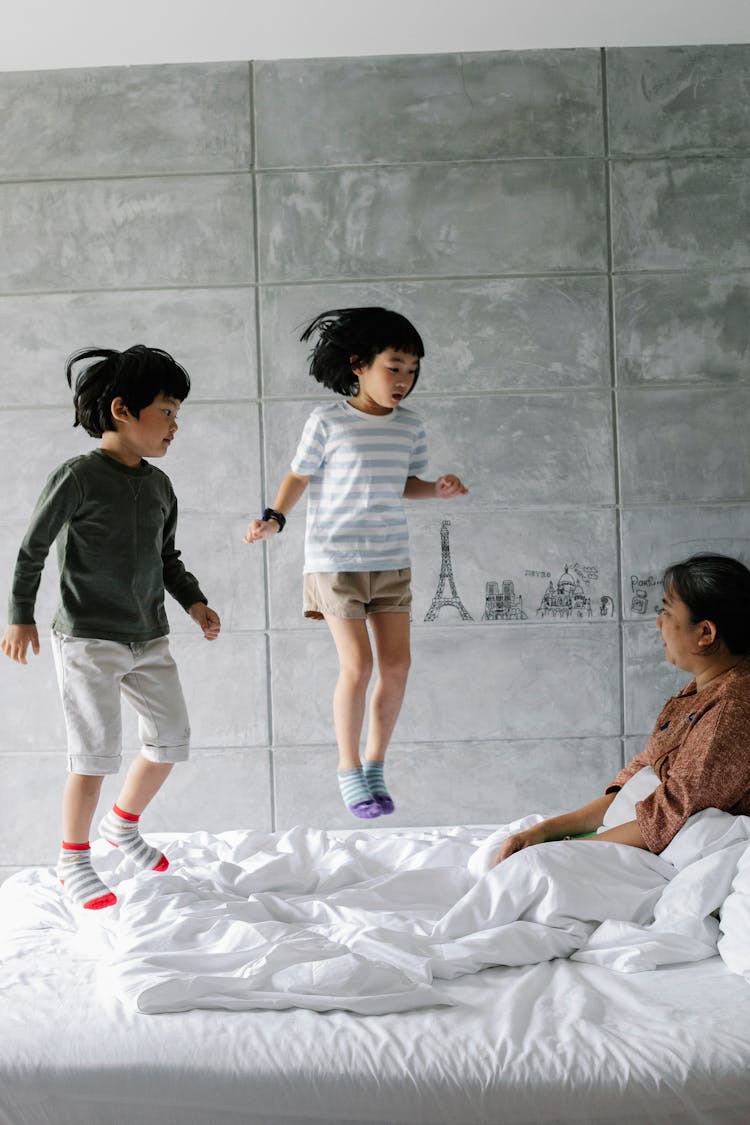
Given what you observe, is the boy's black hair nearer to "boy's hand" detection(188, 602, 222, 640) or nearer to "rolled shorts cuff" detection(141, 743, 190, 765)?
"boy's hand" detection(188, 602, 222, 640)

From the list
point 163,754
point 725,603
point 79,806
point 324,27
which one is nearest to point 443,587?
point 163,754

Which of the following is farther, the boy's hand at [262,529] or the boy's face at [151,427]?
the boy's hand at [262,529]

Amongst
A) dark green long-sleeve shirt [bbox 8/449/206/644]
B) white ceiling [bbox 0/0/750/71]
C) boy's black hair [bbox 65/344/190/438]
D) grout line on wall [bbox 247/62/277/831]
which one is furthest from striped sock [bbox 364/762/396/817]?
white ceiling [bbox 0/0/750/71]

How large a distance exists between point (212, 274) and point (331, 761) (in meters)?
1.83

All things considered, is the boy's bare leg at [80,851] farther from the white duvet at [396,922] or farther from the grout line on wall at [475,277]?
the grout line on wall at [475,277]

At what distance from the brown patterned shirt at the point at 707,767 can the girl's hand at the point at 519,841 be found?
0.24 meters

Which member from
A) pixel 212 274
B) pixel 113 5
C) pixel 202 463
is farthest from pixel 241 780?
pixel 113 5

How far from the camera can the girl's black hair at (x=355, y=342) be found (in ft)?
9.52

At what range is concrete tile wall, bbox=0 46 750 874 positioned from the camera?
377 centimetres

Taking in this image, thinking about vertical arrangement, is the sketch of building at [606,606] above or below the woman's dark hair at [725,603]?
below

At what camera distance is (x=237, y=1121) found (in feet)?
5.14

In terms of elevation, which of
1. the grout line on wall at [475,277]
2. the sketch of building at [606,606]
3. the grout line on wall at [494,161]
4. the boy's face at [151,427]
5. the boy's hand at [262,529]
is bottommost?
the sketch of building at [606,606]

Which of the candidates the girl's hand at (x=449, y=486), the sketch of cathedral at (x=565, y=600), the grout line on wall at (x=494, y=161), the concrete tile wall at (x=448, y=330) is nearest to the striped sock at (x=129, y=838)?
the concrete tile wall at (x=448, y=330)

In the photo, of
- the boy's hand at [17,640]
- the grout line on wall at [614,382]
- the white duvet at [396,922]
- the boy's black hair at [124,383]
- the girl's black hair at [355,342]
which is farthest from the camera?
the grout line on wall at [614,382]
